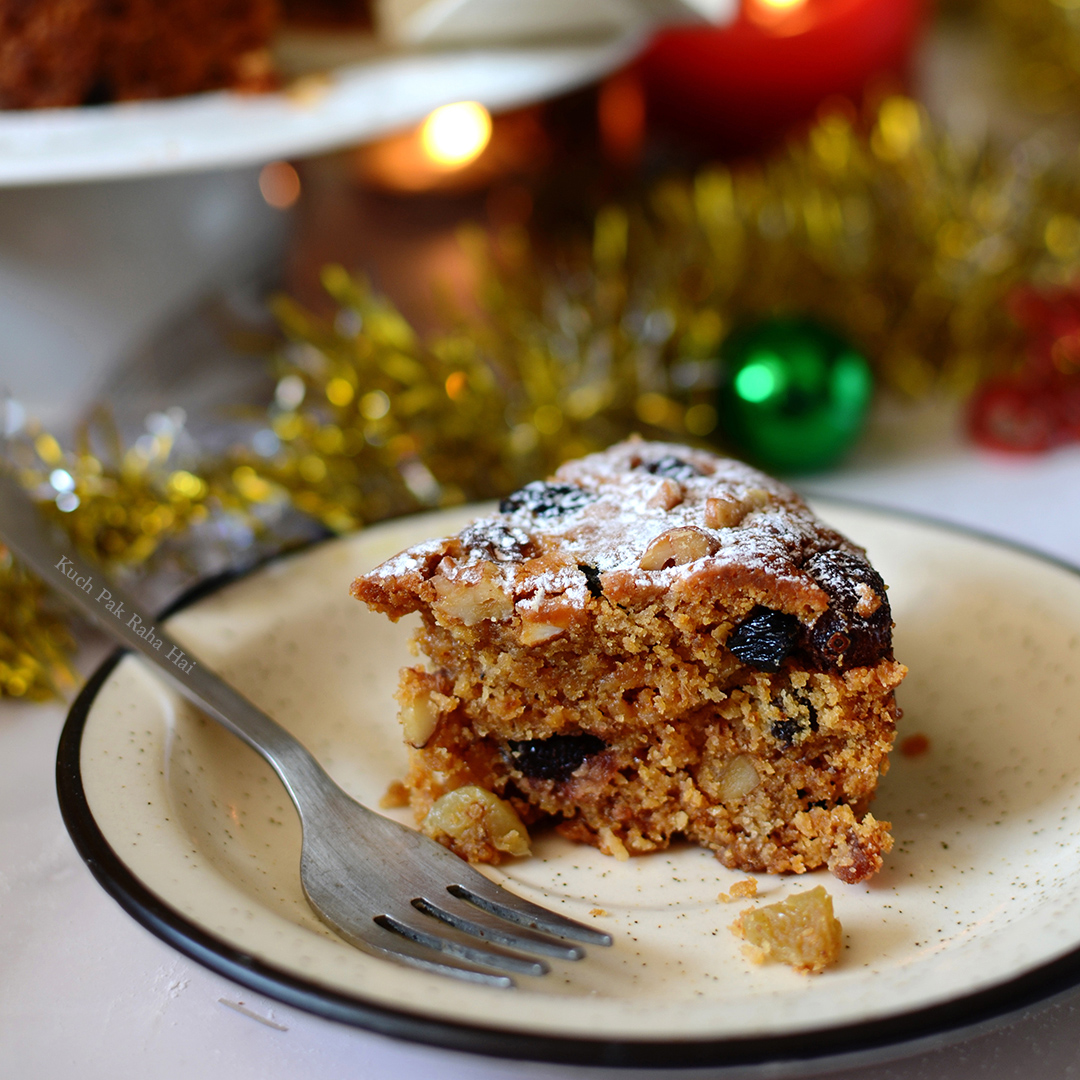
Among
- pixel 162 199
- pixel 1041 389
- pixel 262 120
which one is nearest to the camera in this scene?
pixel 262 120

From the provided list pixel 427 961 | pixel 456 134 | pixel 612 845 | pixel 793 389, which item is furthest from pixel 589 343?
pixel 427 961

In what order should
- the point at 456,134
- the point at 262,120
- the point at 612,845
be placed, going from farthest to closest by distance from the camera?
the point at 456,134 < the point at 262,120 < the point at 612,845

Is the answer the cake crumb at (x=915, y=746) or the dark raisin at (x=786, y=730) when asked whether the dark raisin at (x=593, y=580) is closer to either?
the dark raisin at (x=786, y=730)

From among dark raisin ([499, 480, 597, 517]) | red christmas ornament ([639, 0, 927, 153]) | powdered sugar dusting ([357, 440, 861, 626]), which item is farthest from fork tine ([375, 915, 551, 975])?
red christmas ornament ([639, 0, 927, 153])

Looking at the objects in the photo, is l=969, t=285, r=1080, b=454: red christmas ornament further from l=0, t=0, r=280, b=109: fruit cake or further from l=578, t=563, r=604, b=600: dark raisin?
l=0, t=0, r=280, b=109: fruit cake

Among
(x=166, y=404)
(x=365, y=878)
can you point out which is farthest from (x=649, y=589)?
(x=166, y=404)

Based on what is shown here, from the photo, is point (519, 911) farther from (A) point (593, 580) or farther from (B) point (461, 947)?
(A) point (593, 580)

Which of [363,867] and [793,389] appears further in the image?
[793,389]

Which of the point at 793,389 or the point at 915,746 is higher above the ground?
the point at 793,389
